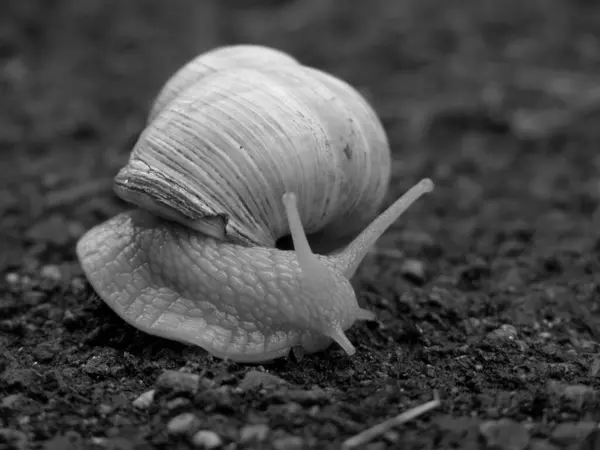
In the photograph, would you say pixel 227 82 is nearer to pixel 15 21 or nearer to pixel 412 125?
pixel 412 125

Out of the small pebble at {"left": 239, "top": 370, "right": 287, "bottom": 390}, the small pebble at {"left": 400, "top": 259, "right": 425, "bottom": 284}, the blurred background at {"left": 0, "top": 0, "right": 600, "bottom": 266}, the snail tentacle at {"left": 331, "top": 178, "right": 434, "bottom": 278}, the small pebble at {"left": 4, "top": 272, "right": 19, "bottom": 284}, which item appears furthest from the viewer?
the blurred background at {"left": 0, "top": 0, "right": 600, "bottom": 266}

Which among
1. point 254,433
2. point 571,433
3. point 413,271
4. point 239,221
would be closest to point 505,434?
point 571,433

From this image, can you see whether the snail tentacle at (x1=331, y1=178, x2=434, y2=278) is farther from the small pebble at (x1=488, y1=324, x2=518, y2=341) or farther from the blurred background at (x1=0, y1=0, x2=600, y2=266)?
the blurred background at (x1=0, y1=0, x2=600, y2=266)

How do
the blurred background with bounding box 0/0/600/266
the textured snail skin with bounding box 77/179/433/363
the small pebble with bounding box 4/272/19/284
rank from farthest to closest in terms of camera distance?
the blurred background with bounding box 0/0/600/266 → the small pebble with bounding box 4/272/19/284 → the textured snail skin with bounding box 77/179/433/363

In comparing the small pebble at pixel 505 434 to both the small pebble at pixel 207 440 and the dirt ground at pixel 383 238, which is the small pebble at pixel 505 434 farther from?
the small pebble at pixel 207 440

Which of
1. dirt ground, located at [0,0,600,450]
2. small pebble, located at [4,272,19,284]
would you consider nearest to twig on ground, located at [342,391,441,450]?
dirt ground, located at [0,0,600,450]

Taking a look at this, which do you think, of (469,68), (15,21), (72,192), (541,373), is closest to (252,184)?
(541,373)
